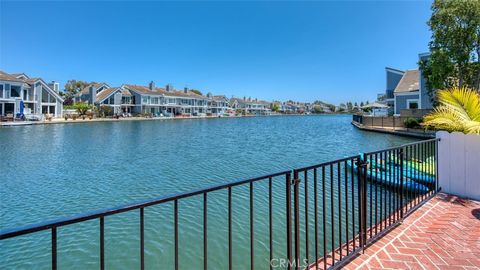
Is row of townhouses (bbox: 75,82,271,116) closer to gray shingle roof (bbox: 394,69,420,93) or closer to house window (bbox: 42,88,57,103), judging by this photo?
house window (bbox: 42,88,57,103)

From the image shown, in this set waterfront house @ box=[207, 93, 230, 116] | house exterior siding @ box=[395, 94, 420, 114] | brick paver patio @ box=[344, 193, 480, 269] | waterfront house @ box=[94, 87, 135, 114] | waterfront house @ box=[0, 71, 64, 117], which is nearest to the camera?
brick paver patio @ box=[344, 193, 480, 269]

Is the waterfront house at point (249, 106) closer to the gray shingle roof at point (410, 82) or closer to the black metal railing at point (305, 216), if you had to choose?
the gray shingle roof at point (410, 82)

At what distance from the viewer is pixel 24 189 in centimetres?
768

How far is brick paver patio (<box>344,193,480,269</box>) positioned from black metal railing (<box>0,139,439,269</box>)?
0.13 m

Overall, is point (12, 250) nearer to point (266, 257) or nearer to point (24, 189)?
point (24, 189)

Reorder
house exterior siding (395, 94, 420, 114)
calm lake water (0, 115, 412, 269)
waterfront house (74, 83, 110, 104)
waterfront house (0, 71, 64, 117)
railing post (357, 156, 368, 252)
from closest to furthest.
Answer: railing post (357, 156, 368, 252) < calm lake water (0, 115, 412, 269) < house exterior siding (395, 94, 420, 114) < waterfront house (0, 71, 64, 117) < waterfront house (74, 83, 110, 104)

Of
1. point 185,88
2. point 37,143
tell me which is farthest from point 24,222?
point 185,88

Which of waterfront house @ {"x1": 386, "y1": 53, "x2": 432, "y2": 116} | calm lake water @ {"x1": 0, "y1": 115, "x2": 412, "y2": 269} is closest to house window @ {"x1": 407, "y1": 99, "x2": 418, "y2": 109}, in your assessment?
waterfront house @ {"x1": 386, "y1": 53, "x2": 432, "y2": 116}

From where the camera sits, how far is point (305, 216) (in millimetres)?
2426

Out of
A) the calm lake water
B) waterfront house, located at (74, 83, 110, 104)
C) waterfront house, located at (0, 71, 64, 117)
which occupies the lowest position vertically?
the calm lake water

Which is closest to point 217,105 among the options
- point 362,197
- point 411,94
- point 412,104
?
point 411,94

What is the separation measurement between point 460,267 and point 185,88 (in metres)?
71.1

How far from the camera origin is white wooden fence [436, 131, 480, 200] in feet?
14.0

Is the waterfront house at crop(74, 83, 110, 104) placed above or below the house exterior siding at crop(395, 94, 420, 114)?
above
